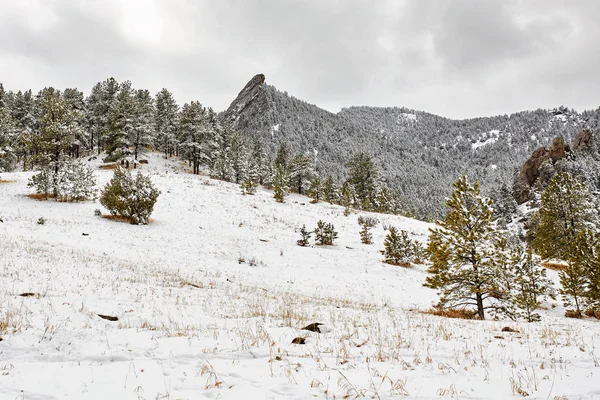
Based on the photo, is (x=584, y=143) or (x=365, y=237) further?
(x=584, y=143)

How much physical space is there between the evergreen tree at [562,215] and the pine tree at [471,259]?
1797 centimetres

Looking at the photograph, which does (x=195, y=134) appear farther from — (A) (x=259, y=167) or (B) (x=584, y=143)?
(B) (x=584, y=143)

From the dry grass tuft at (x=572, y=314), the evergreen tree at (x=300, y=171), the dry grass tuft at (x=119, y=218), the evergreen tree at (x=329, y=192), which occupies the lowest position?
the dry grass tuft at (x=572, y=314)

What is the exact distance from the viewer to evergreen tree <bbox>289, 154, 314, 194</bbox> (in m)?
65.7

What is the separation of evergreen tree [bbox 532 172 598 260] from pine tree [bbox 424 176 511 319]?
59.0 feet

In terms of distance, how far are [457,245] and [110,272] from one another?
46.4 ft

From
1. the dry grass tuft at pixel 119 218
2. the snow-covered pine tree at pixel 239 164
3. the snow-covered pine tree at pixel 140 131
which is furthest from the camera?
the snow-covered pine tree at pixel 239 164

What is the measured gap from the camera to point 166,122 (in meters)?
68.0

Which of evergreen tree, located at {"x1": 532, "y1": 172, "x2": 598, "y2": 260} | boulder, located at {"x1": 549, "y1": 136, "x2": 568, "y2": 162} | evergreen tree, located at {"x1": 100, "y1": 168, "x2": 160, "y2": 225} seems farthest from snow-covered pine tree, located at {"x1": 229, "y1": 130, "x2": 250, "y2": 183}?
boulder, located at {"x1": 549, "y1": 136, "x2": 568, "y2": 162}

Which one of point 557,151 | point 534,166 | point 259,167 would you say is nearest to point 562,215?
point 259,167

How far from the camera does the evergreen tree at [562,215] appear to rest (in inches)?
1105

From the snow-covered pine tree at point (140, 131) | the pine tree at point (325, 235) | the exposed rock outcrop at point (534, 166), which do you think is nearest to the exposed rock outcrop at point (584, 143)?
the exposed rock outcrop at point (534, 166)

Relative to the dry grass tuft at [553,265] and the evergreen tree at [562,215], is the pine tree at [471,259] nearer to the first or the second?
the evergreen tree at [562,215]

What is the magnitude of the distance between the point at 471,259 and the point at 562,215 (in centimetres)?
2139
